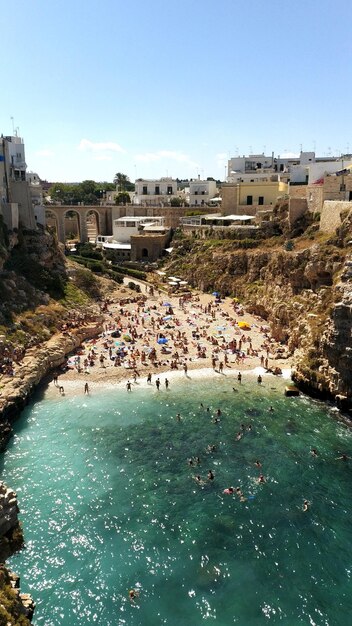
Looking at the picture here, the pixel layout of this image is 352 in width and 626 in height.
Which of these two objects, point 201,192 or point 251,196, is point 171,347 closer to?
point 251,196

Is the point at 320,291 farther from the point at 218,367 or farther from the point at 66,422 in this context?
the point at 66,422

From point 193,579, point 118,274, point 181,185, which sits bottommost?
point 193,579

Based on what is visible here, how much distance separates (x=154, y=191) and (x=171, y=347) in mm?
56657

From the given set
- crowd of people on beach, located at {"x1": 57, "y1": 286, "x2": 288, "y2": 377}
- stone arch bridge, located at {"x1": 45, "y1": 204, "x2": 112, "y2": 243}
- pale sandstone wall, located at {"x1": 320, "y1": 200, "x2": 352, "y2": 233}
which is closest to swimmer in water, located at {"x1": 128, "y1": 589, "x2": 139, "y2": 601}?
crowd of people on beach, located at {"x1": 57, "y1": 286, "x2": 288, "y2": 377}

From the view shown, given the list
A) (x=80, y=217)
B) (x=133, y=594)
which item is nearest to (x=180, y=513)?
(x=133, y=594)

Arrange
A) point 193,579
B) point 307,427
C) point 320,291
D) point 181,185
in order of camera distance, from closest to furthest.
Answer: point 193,579, point 307,427, point 320,291, point 181,185

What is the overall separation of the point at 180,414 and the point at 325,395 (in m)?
10.1

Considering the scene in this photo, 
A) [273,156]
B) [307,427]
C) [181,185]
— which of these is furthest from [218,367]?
[181,185]

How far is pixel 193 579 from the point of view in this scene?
60.6 feet

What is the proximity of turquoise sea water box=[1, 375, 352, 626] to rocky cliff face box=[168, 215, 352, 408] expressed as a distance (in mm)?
2898

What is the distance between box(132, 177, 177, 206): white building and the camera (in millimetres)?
89625

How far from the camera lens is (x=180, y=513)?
874 inches

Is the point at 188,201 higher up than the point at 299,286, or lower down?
higher up

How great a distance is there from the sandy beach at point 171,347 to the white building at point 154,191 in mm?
39543
